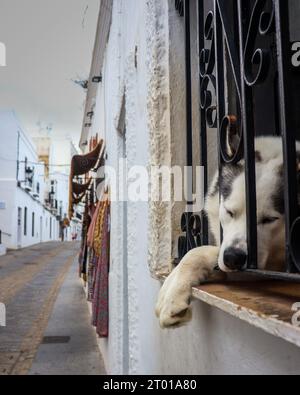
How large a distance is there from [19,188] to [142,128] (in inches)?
981

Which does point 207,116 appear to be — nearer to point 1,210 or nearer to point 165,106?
point 165,106

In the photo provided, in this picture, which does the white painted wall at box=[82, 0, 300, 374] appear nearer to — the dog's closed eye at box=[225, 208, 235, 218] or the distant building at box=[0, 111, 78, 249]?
the dog's closed eye at box=[225, 208, 235, 218]

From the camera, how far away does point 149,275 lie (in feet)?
7.89

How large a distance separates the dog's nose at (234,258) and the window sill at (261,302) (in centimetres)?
6

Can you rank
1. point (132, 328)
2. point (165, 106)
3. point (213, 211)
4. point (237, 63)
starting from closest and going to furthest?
point (237, 63) → point (213, 211) → point (165, 106) → point (132, 328)

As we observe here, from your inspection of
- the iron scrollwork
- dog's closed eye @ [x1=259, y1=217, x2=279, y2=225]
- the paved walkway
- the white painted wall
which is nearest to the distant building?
the paved walkway

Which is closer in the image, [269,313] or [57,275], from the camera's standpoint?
[269,313]

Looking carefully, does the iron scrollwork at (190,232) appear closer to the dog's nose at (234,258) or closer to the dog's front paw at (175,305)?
the dog's front paw at (175,305)

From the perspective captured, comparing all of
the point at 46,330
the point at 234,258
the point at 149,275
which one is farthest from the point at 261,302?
the point at 46,330

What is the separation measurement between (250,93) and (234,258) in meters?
0.44

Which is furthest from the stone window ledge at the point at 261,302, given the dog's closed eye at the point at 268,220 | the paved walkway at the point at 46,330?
the paved walkway at the point at 46,330

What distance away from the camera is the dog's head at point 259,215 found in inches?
52.3

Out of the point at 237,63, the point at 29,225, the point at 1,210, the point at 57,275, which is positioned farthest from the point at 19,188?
the point at 237,63

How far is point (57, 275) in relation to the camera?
14367mm
